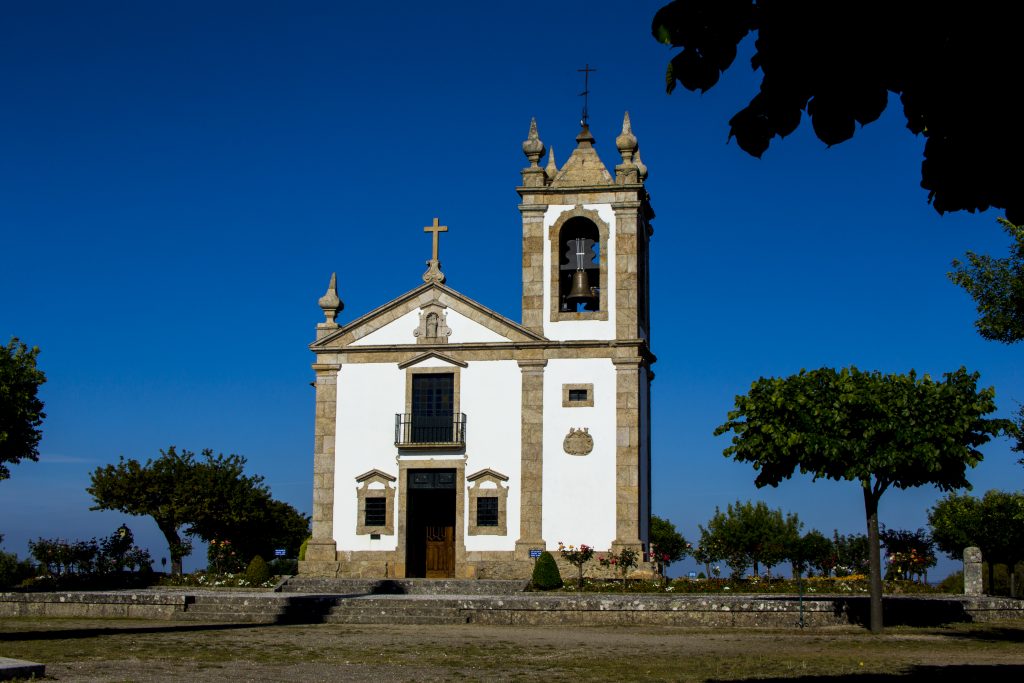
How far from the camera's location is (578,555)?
1133 inches

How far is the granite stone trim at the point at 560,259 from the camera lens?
3089cm

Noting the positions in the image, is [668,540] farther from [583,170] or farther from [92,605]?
[92,605]

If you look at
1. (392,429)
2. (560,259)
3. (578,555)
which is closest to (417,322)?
(392,429)

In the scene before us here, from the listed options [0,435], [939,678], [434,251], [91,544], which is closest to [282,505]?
[91,544]

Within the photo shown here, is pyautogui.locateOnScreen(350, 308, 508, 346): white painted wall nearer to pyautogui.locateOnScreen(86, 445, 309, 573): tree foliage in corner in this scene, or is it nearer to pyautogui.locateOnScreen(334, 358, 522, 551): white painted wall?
pyautogui.locateOnScreen(334, 358, 522, 551): white painted wall

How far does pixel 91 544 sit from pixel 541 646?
71.7 feet

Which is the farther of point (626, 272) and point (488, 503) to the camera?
point (626, 272)

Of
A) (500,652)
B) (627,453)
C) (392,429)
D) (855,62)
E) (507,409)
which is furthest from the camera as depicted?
(392,429)

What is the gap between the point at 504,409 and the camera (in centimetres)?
3073

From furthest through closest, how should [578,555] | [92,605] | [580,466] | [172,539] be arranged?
[172,539]
[580,466]
[578,555]
[92,605]

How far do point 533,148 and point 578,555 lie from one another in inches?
448

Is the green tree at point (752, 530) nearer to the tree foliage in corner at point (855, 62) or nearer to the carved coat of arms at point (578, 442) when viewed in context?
the carved coat of arms at point (578, 442)

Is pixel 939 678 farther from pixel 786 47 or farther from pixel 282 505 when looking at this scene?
pixel 282 505

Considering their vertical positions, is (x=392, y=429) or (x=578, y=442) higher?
(x=392, y=429)
